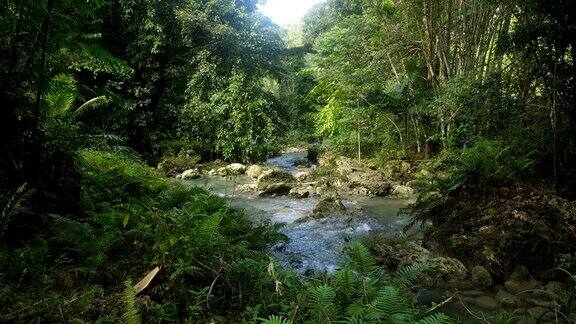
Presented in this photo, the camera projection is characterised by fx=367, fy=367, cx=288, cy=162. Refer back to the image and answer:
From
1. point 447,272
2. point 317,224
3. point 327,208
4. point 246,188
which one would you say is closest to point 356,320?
point 447,272

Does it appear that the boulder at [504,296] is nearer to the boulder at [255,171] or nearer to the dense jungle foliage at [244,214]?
the dense jungle foliage at [244,214]

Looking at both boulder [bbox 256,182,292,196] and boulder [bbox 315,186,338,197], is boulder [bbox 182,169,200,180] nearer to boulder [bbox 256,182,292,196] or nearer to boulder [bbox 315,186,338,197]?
boulder [bbox 256,182,292,196]

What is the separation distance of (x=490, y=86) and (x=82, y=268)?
6627 mm

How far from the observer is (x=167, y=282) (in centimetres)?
243

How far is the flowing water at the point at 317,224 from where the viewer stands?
517 centimetres

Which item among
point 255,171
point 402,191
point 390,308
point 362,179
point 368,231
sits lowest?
point 368,231

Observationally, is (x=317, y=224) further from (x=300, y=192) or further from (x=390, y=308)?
(x=390, y=308)

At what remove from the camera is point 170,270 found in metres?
2.50

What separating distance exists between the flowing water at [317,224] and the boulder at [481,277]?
1.55m

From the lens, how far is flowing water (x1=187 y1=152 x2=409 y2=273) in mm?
5168

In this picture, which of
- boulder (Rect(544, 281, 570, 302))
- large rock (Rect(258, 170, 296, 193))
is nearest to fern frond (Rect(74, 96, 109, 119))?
large rock (Rect(258, 170, 296, 193))

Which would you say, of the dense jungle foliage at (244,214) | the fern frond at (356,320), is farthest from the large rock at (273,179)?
the fern frond at (356,320)

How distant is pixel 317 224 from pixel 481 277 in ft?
11.0

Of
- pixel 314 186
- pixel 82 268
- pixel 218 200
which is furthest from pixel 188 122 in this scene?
pixel 82 268
